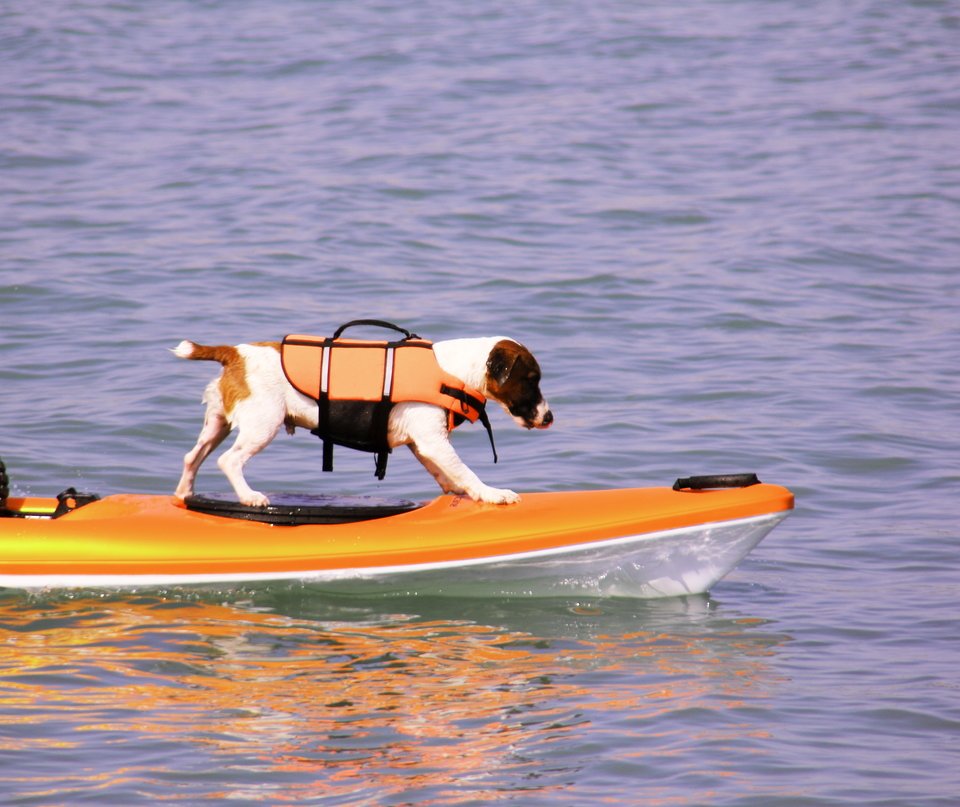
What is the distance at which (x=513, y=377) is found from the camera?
6297 mm

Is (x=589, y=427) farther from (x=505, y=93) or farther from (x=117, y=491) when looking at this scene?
(x=505, y=93)

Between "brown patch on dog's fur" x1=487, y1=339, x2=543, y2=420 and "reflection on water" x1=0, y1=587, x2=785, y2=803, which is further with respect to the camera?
"brown patch on dog's fur" x1=487, y1=339, x2=543, y2=420

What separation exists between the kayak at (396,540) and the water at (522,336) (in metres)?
0.17

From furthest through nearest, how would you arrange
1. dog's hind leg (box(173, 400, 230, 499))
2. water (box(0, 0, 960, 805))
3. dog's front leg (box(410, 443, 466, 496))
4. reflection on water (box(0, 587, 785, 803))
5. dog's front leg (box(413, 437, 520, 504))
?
dog's front leg (box(410, 443, 466, 496)) < dog's hind leg (box(173, 400, 230, 499)) < dog's front leg (box(413, 437, 520, 504)) < water (box(0, 0, 960, 805)) < reflection on water (box(0, 587, 785, 803))

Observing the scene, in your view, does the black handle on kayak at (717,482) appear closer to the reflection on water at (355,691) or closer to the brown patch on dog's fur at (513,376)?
the reflection on water at (355,691)

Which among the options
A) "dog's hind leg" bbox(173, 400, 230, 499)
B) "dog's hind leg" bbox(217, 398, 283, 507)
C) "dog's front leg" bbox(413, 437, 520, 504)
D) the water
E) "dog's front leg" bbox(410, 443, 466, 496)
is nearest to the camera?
the water

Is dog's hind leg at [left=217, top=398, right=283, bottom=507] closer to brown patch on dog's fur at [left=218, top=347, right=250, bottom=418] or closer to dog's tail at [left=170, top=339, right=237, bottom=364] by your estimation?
brown patch on dog's fur at [left=218, top=347, right=250, bottom=418]

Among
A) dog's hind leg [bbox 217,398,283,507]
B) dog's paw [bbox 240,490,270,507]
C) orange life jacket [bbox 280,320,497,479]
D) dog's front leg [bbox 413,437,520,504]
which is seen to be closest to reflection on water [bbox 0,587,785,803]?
dog's paw [bbox 240,490,270,507]

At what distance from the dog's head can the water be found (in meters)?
1.04

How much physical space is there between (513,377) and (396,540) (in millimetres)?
952

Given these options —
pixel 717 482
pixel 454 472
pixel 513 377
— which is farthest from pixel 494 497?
pixel 717 482

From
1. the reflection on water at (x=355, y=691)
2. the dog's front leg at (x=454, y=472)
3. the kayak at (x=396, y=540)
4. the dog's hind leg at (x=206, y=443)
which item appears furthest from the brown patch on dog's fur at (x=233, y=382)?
the reflection on water at (x=355, y=691)

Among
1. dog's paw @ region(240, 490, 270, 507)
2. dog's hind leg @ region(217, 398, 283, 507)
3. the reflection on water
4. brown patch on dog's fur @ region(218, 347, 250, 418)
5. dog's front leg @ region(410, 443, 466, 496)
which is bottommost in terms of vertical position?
the reflection on water

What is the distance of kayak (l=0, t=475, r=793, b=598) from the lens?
651 cm
